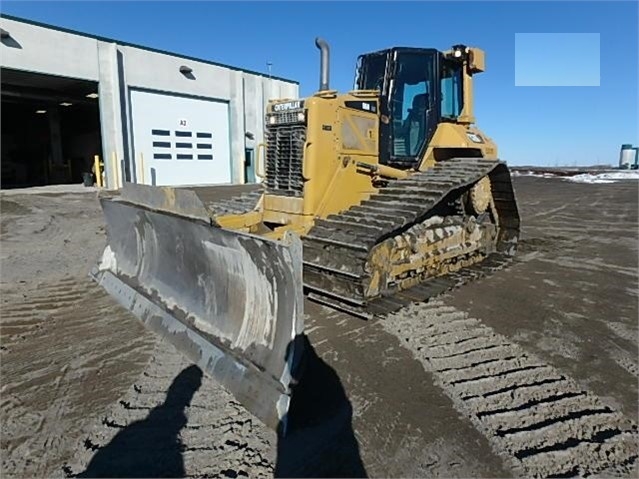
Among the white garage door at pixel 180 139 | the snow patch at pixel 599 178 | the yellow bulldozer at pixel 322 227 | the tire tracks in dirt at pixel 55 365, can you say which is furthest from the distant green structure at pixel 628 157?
the tire tracks in dirt at pixel 55 365

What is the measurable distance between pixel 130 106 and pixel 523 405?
752 inches

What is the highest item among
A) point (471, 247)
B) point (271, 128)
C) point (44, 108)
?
point (44, 108)

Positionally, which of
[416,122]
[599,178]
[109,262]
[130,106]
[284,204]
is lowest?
[109,262]

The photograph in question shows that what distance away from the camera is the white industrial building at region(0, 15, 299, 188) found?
1609 cm

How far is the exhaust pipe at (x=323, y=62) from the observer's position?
532 cm

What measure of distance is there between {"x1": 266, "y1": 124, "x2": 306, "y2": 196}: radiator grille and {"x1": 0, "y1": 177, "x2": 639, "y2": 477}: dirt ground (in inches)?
59.2

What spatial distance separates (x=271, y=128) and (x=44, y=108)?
83.8 ft

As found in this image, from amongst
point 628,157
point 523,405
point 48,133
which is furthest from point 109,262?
point 628,157

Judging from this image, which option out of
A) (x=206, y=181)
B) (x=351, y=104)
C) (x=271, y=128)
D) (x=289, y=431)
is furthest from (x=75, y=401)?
(x=206, y=181)

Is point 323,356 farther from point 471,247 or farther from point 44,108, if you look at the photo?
point 44,108

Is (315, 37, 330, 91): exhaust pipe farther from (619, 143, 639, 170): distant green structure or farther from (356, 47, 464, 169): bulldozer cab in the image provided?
(619, 143, 639, 170): distant green structure

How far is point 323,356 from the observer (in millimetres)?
3529

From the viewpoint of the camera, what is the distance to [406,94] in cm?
Answer: 590

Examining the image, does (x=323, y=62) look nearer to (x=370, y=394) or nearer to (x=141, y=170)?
(x=370, y=394)
